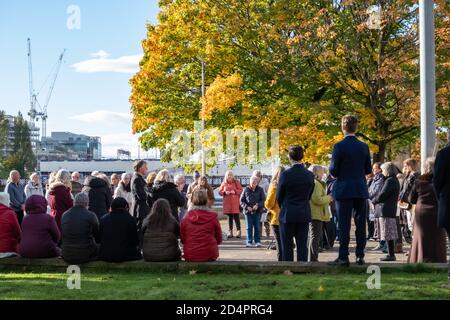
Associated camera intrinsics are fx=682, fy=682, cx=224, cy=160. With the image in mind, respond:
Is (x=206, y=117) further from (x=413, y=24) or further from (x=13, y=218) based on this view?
(x=13, y=218)

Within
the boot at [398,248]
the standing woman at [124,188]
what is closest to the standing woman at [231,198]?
the standing woman at [124,188]

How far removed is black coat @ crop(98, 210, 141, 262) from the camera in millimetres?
10375

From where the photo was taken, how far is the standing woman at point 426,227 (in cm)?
1077

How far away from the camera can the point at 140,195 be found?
1375 cm

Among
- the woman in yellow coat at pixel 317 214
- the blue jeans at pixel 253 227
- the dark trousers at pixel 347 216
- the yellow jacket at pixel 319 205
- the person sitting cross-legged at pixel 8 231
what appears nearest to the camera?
the dark trousers at pixel 347 216

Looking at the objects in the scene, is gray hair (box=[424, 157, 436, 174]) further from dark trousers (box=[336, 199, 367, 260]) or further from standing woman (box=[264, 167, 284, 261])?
standing woman (box=[264, 167, 284, 261])

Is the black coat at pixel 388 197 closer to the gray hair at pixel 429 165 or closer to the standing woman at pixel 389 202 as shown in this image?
the standing woman at pixel 389 202

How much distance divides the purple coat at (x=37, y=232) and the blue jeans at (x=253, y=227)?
6.71 m

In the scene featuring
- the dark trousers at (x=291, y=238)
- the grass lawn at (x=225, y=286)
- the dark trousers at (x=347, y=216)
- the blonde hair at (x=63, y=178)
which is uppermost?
the blonde hair at (x=63, y=178)

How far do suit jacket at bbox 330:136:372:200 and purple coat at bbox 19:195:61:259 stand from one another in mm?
4683

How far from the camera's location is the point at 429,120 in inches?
512

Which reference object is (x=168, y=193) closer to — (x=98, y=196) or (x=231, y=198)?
(x=98, y=196)

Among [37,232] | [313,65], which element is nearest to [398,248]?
[37,232]

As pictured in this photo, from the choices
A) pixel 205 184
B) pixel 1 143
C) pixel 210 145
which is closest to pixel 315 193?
pixel 205 184
